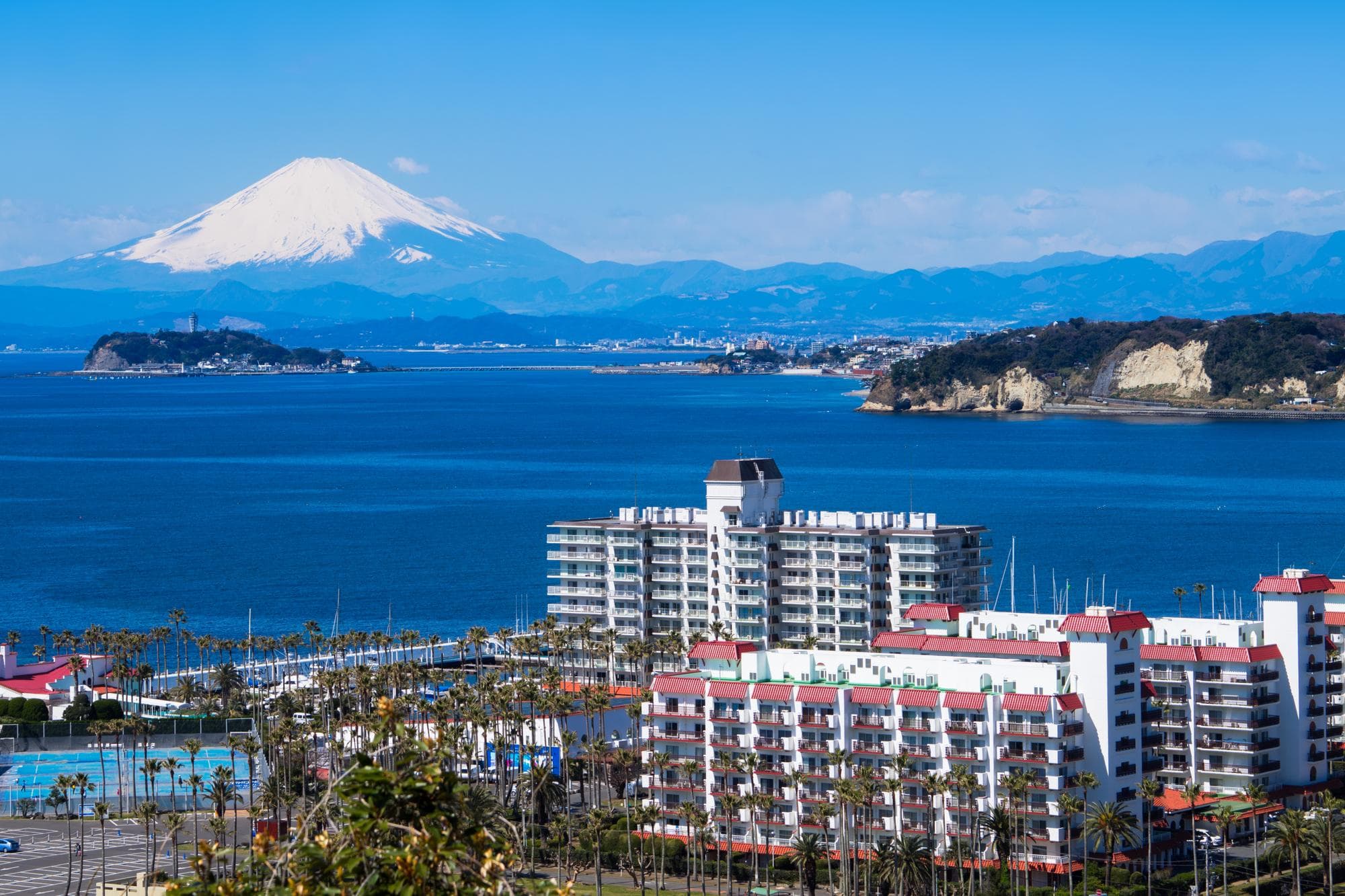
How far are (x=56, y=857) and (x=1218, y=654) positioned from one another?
2699cm

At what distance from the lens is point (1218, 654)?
47.8 m

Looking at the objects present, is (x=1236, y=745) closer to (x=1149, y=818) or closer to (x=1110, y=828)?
(x=1149, y=818)

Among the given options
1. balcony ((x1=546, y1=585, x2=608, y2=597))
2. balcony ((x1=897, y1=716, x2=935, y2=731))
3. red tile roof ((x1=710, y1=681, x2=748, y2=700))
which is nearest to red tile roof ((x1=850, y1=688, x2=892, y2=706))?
balcony ((x1=897, y1=716, x2=935, y2=731))

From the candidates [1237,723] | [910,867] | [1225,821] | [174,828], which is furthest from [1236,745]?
[174,828]

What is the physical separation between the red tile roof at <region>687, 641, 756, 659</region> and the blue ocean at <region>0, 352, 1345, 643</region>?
31.3 metres

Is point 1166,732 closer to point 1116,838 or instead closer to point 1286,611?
point 1286,611

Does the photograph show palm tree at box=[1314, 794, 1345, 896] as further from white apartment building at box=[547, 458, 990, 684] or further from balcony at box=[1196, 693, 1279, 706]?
white apartment building at box=[547, 458, 990, 684]

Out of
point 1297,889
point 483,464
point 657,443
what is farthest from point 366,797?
point 657,443

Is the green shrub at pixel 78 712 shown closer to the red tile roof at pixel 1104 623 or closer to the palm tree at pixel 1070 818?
the red tile roof at pixel 1104 623

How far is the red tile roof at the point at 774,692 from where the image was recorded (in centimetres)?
4391

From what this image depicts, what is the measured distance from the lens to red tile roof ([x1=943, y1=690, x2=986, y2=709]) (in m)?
41.8

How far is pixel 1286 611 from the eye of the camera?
158ft

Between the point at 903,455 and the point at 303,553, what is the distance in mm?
66829

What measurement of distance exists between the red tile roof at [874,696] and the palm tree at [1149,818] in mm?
5500
